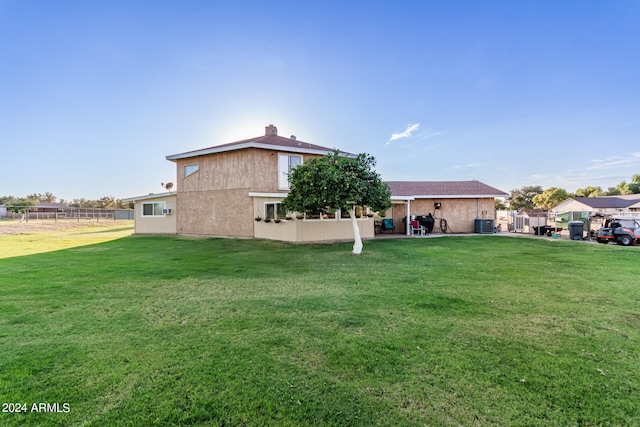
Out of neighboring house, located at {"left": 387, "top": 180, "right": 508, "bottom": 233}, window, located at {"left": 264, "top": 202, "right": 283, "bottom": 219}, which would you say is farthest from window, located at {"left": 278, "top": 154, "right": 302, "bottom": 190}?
neighboring house, located at {"left": 387, "top": 180, "right": 508, "bottom": 233}

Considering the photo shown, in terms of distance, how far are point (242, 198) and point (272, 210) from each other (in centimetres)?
191

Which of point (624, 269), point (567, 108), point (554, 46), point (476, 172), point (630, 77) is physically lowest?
point (624, 269)

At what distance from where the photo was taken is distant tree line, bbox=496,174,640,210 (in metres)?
49.0

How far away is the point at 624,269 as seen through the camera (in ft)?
24.8

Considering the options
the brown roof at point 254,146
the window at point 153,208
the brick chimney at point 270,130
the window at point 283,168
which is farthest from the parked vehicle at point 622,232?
the window at point 153,208

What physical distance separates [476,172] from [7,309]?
2820cm

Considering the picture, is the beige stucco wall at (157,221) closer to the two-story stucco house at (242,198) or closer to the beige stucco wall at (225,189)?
the two-story stucco house at (242,198)

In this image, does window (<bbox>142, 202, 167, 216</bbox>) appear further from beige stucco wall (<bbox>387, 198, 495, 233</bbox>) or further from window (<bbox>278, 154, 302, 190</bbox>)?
beige stucco wall (<bbox>387, 198, 495, 233</bbox>)

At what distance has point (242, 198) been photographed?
1439 cm

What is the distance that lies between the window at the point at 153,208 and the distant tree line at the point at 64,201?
42.4m

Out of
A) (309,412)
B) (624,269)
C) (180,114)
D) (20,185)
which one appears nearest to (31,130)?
(180,114)

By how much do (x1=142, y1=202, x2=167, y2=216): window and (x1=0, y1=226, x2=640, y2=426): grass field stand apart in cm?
1108

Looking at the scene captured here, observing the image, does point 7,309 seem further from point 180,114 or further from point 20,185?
point 20,185

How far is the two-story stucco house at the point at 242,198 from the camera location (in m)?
13.4
